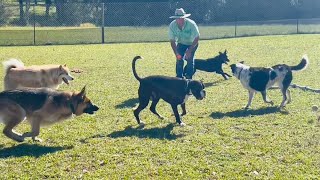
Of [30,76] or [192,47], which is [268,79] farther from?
[30,76]

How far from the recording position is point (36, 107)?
22.0ft

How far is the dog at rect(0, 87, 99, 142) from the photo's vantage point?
21.5 feet

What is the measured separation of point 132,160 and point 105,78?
24.3ft

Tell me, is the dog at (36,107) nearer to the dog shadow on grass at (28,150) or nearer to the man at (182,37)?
the dog shadow on grass at (28,150)

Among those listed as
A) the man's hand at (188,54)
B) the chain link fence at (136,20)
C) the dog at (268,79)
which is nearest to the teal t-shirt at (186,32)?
the man's hand at (188,54)

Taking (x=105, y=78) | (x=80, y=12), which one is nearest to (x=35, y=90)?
(x=105, y=78)

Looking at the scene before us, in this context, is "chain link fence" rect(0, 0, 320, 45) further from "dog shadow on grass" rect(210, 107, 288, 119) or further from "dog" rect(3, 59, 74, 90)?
"dog shadow on grass" rect(210, 107, 288, 119)

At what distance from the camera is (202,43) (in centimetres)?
2369

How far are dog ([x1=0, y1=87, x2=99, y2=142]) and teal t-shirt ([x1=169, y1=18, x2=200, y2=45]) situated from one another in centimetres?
395

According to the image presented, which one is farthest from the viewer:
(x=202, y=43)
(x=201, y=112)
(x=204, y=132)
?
(x=202, y=43)

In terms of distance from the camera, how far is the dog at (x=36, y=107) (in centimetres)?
655

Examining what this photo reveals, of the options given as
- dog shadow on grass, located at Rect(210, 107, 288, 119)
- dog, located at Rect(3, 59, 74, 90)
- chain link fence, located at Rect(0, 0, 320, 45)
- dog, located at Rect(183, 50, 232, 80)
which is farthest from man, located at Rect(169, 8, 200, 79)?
chain link fence, located at Rect(0, 0, 320, 45)

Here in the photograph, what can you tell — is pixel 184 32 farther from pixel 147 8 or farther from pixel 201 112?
pixel 147 8

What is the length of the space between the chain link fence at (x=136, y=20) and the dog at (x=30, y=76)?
50.1 ft
